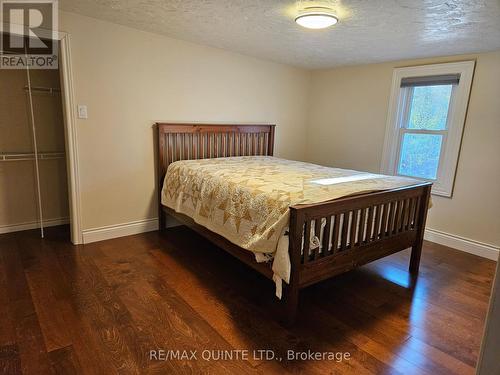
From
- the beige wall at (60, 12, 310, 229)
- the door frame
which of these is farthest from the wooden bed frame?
the door frame

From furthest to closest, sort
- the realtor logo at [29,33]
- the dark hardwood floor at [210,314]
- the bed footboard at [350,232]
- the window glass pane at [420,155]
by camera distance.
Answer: the window glass pane at [420,155] → the realtor logo at [29,33] → the bed footboard at [350,232] → the dark hardwood floor at [210,314]

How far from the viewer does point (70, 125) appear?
9.20ft

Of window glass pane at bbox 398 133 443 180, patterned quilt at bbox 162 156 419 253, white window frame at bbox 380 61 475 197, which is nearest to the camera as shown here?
patterned quilt at bbox 162 156 419 253

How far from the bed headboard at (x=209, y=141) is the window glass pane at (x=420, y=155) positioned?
1646 mm

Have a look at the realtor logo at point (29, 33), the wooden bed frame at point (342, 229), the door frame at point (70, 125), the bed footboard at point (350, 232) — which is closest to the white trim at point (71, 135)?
the door frame at point (70, 125)

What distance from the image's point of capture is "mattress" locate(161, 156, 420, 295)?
1913 mm

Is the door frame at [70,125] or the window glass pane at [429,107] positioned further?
the window glass pane at [429,107]

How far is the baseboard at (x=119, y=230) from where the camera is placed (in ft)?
10.2

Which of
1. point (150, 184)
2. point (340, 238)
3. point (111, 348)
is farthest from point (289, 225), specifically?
point (150, 184)

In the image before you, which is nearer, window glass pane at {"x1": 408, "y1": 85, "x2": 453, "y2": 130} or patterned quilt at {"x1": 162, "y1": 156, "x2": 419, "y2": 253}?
patterned quilt at {"x1": 162, "y1": 156, "x2": 419, "y2": 253}

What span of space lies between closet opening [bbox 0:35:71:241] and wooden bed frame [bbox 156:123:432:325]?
3.98 feet

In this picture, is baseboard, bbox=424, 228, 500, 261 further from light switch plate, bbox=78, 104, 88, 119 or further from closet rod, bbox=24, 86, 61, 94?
closet rod, bbox=24, 86, 61, 94

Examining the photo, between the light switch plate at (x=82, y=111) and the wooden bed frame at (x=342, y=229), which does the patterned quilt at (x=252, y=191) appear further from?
the light switch plate at (x=82, y=111)

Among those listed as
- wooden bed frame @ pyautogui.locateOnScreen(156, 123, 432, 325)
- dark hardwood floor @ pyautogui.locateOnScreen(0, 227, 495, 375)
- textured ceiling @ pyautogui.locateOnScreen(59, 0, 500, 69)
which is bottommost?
dark hardwood floor @ pyautogui.locateOnScreen(0, 227, 495, 375)
